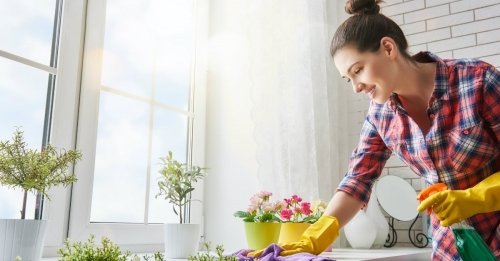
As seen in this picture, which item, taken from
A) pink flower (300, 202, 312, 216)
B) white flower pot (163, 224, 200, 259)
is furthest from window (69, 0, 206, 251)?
pink flower (300, 202, 312, 216)

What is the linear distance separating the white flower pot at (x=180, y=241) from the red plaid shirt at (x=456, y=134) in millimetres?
632

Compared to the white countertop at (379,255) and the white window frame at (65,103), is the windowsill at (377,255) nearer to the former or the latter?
the white countertop at (379,255)

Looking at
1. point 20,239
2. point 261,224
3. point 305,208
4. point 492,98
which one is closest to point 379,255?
point 305,208

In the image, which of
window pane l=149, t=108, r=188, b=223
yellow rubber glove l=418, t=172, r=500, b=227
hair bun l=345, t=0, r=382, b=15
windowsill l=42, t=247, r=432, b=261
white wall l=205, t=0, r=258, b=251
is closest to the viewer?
yellow rubber glove l=418, t=172, r=500, b=227

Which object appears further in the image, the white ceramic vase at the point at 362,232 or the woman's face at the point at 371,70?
the white ceramic vase at the point at 362,232

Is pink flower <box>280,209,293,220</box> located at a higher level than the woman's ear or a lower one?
lower

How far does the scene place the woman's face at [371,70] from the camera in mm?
1247

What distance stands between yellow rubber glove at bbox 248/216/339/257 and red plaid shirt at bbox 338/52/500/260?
0.29m

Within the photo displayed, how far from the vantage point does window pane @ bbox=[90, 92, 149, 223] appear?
165 cm

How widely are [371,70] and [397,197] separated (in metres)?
1.06

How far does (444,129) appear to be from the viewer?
1262 millimetres

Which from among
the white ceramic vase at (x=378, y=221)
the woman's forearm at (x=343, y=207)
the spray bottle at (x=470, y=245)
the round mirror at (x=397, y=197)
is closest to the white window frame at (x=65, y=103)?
the woman's forearm at (x=343, y=207)

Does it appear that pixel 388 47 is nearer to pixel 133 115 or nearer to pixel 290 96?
pixel 290 96

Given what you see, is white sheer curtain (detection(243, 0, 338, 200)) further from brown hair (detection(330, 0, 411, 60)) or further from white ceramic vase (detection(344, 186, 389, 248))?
brown hair (detection(330, 0, 411, 60))
